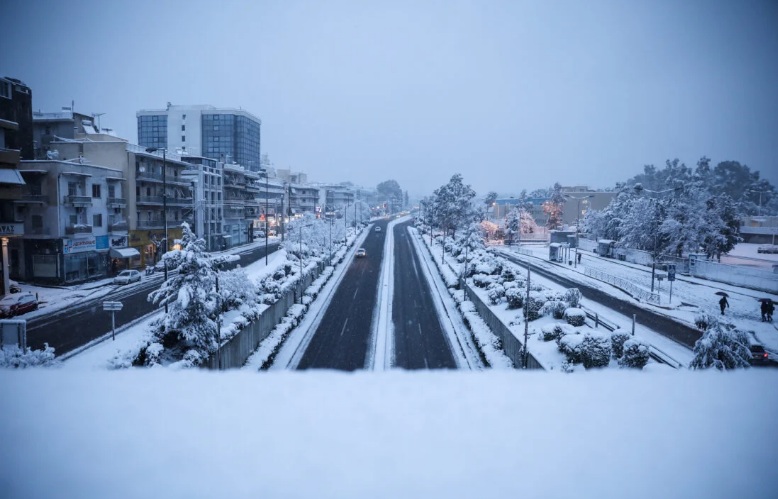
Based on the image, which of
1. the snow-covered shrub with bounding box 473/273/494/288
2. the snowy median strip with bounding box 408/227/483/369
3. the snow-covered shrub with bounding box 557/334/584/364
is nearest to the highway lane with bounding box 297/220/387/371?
the snowy median strip with bounding box 408/227/483/369

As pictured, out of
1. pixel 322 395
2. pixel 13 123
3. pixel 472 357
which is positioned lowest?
pixel 472 357

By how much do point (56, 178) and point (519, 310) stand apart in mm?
22408

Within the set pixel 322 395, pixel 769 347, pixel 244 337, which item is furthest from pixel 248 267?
pixel 322 395

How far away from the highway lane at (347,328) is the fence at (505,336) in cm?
461

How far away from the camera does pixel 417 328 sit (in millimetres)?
18109

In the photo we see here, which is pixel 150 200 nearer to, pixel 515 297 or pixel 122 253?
pixel 122 253

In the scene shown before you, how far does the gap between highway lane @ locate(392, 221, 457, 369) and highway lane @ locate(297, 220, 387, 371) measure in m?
1.21

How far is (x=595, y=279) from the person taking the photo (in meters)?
27.1

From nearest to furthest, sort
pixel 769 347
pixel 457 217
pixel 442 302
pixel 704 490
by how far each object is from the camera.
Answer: pixel 704 490 → pixel 769 347 → pixel 442 302 → pixel 457 217

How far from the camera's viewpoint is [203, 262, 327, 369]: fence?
456 inches

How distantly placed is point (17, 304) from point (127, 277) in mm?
8375

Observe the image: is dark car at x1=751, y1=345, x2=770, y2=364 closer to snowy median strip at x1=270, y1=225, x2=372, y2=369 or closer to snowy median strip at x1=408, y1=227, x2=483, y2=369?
snowy median strip at x1=408, y1=227, x2=483, y2=369

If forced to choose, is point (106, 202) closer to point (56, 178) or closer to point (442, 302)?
point (56, 178)

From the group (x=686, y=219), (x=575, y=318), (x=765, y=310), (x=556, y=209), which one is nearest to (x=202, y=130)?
(x=556, y=209)
